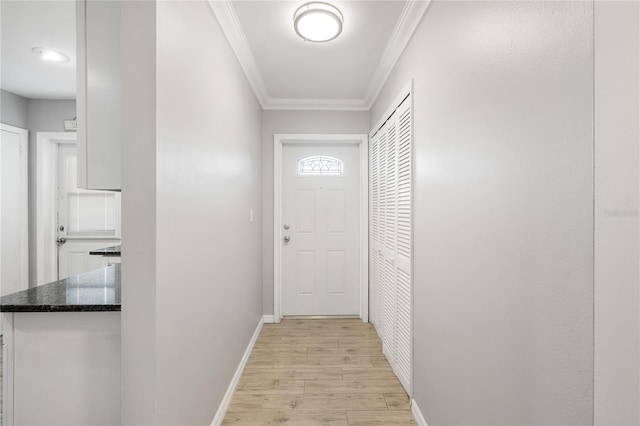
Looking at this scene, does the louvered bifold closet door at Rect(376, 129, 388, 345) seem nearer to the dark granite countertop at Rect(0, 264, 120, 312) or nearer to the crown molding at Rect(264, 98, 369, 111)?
the crown molding at Rect(264, 98, 369, 111)

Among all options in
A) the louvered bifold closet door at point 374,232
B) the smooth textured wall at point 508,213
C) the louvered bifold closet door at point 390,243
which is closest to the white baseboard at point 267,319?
the louvered bifold closet door at point 374,232

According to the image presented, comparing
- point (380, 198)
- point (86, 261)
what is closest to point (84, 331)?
point (380, 198)

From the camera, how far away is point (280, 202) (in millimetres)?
3490

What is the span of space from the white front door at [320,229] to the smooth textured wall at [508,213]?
6.16ft

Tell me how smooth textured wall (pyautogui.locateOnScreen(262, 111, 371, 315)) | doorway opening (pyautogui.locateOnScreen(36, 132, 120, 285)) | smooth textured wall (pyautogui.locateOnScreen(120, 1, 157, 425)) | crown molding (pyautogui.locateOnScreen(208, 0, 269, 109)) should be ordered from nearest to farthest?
smooth textured wall (pyautogui.locateOnScreen(120, 1, 157, 425)) → crown molding (pyautogui.locateOnScreen(208, 0, 269, 109)) → doorway opening (pyautogui.locateOnScreen(36, 132, 120, 285)) → smooth textured wall (pyautogui.locateOnScreen(262, 111, 371, 315))

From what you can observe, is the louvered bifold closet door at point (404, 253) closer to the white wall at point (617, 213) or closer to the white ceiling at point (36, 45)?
the white wall at point (617, 213)

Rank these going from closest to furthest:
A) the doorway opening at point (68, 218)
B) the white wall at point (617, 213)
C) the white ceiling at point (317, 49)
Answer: the white wall at point (617, 213)
the white ceiling at point (317, 49)
the doorway opening at point (68, 218)

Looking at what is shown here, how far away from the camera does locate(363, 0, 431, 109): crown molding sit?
1.78 m

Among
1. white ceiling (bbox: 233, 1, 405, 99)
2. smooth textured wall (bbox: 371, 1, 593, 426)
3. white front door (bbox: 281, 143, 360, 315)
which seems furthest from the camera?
white front door (bbox: 281, 143, 360, 315)

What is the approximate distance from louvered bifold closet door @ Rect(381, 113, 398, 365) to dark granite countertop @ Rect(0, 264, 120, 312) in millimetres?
1805

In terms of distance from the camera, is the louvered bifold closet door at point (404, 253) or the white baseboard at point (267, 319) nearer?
the louvered bifold closet door at point (404, 253)

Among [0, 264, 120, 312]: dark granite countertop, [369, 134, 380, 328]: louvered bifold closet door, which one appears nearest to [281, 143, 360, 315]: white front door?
[369, 134, 380, 328]: louvered bifold closet door

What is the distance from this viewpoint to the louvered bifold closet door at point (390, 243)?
7.89ft

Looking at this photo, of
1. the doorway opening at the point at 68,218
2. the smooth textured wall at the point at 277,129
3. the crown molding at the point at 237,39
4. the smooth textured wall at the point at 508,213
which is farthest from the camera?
the smooth textured wall at the point at 277,129
